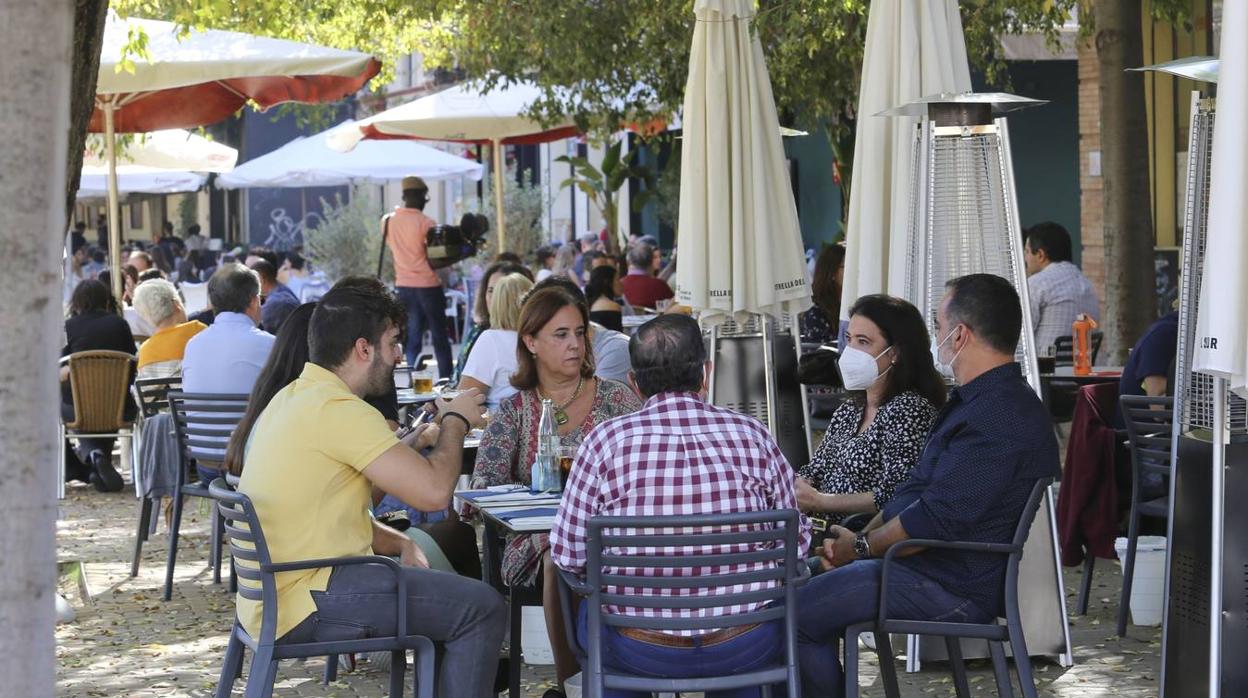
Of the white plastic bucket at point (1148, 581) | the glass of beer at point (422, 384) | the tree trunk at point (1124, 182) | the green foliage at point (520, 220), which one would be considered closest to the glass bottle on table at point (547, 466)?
the white plastic bucket at point (1148, 581)

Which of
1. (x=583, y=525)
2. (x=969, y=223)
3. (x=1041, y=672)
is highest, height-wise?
(x=969, y=223)

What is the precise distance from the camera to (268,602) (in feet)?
15.0

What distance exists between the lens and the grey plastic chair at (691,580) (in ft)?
13.7

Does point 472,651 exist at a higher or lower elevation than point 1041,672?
higher

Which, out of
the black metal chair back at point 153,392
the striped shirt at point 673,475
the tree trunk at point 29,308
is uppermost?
the tree trunk at point 29,308

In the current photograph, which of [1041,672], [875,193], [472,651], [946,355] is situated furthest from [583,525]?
[875,193]

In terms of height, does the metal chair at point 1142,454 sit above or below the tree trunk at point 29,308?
below

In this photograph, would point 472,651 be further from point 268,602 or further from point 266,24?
point 266,24

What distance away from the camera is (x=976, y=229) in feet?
21.7

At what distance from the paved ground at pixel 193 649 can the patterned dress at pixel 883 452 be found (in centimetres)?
95

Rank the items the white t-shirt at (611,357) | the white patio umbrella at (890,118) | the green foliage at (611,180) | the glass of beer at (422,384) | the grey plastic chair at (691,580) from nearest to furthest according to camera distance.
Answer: the grey plastic chair at (691,580) < the white patio umbrella at (890,118) < the white t-shirt at (611,357) < the glass of beer at (422,384) < the green foliage at (611,180)

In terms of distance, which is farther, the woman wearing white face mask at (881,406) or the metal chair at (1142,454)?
the metal chair at (1142,454)

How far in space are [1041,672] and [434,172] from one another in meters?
16.5

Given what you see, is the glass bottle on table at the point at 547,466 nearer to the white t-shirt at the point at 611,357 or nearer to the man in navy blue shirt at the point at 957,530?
the man in navy blue shirt at the point at 957,530
